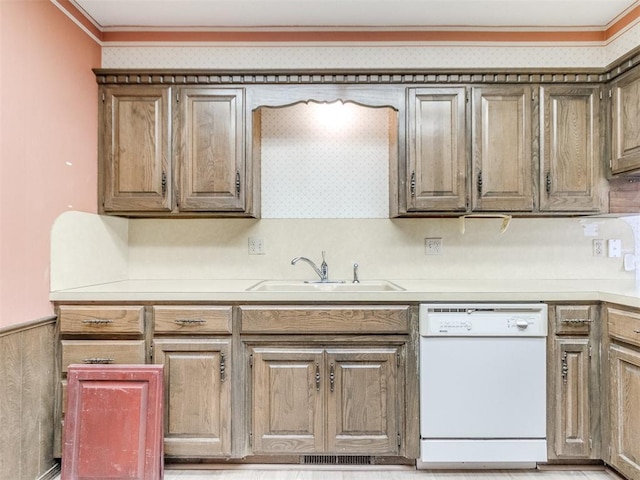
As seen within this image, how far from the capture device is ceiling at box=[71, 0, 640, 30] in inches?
87.3

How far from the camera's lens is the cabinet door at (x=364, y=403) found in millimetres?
1981

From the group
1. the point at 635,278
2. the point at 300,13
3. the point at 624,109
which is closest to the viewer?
the point at 624,109

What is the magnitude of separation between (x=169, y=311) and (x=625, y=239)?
277 centimetres

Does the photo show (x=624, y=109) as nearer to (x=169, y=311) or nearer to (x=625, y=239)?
(x=625, y=239)

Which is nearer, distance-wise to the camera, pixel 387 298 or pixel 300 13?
pixel 387 298

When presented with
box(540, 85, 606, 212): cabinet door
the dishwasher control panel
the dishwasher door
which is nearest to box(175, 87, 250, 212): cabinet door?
the dishwasher control panel

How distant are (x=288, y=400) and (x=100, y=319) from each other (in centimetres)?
101

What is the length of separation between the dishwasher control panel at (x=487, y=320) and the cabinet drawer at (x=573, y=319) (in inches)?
3.4

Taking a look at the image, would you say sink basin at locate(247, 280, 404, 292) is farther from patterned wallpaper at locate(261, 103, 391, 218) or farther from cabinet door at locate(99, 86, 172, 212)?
cabinet door at locate(99, 86, 172, 212)

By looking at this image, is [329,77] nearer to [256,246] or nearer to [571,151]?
[256,246]

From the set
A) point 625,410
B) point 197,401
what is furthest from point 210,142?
point 625,410

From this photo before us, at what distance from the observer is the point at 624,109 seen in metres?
2.16

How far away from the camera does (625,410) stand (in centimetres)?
184

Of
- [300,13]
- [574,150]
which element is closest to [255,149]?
[300,13]
